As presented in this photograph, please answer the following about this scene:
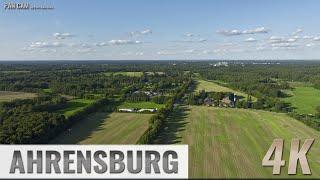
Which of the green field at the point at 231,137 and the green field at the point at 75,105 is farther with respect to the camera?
the green field at the point at 75,105

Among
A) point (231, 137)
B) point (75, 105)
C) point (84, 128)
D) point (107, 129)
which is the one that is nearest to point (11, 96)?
point (75, 105)

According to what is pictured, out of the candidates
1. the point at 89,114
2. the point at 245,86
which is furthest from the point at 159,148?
the point at 245,86

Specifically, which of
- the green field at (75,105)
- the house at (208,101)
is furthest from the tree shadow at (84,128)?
the house at (208,101)

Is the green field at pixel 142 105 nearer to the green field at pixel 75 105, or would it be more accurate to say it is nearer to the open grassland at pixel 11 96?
the green field at pixel 75 105

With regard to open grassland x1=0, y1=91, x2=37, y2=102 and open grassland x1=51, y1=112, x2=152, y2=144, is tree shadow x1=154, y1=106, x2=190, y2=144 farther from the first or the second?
open grassland x1=0, y1=91, x2=37, y2=102

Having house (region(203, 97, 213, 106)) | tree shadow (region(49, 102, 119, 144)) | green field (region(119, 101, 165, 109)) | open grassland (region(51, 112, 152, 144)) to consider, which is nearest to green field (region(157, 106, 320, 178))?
open grassland (region(51, 112, 152, 144))

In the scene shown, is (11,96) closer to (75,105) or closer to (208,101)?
(75,105)

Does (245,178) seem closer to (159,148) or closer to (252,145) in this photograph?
(159,148)

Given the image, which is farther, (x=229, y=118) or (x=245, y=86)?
(x=245, y=86)
